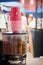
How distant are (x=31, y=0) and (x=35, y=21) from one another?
0.13 m

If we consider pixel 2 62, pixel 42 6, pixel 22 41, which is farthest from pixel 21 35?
pixel 42 6

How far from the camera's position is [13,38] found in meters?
0.50

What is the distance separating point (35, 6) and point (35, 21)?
99mm

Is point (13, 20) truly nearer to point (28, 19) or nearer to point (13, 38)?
point (13, 38)

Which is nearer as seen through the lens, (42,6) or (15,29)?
(15,29)

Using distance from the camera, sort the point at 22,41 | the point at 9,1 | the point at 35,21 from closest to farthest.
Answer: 1. the point at 22,41
2. the point at 9,1
3. the point at 35,21

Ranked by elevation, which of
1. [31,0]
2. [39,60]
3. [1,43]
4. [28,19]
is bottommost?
[39,60]

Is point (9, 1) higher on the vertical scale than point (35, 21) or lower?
higher

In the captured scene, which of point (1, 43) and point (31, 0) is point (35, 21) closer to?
point (31, 0)

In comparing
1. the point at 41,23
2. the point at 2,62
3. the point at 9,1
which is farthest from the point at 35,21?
the point at 2,62

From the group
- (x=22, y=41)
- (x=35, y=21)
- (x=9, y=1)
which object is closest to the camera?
(x=22, y=41)

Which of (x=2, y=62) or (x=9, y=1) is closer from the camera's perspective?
(x=2, y=62)

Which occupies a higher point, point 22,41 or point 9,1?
point 9,1

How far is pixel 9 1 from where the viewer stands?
25.5 inches
